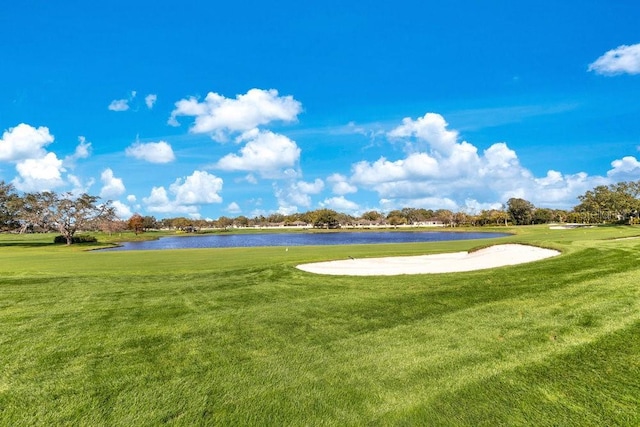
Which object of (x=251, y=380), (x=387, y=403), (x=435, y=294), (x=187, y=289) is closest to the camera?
(x=387, y=403)

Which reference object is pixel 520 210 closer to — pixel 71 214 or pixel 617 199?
pixel 617 199

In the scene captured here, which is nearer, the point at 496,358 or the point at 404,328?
the point at 496,358

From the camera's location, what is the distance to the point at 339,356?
Answer: 4.86 meters

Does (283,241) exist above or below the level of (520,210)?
below

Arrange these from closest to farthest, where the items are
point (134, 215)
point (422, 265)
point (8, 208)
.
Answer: point (422, 265) → point (8, 208) → point (134, 215)

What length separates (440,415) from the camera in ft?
11.4

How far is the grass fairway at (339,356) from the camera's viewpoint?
3.57 metres

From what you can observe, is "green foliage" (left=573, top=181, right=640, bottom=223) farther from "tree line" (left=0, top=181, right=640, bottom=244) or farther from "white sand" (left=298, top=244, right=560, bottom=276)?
"white sand" (left=298, top=244, right=560, bottom=276)

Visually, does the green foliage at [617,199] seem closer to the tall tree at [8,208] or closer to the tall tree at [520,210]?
the tall tree at [520,210]

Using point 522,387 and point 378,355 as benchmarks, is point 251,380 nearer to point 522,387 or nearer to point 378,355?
point 378,355

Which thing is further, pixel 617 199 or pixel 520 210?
pixel 520 210

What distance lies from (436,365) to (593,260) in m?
8.27

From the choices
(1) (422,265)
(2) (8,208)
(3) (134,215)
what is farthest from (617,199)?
(3) (134,215)

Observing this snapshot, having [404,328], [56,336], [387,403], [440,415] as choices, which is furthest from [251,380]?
[56,336]
